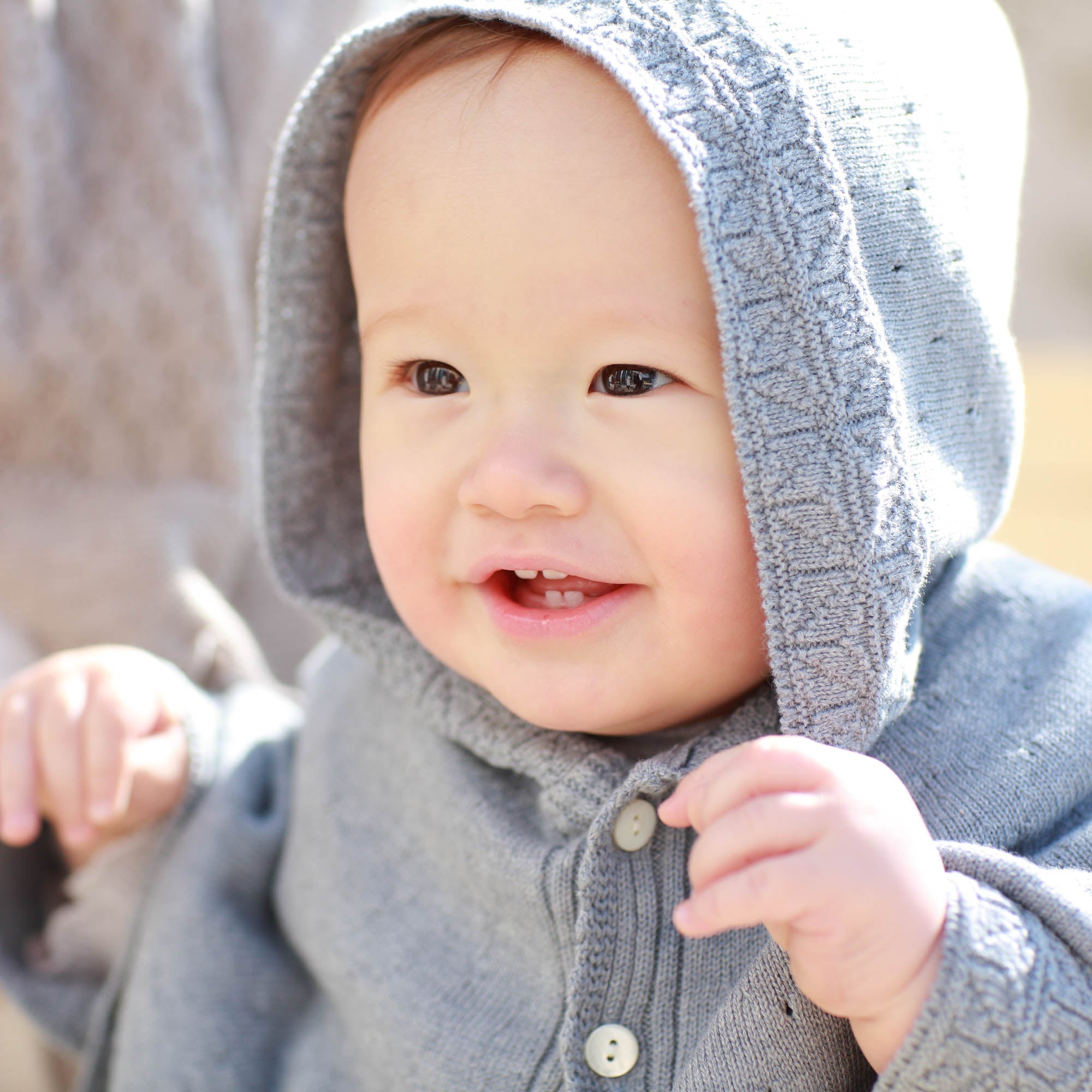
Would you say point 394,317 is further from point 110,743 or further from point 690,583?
point 110,743

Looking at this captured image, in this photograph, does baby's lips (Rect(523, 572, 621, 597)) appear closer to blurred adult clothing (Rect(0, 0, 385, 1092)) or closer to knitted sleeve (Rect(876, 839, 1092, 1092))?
knitted sleeve (Rect(876, 839, 1092, 1092))

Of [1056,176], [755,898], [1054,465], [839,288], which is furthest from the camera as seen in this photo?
[1056,176]

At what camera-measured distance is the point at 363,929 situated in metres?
1.06

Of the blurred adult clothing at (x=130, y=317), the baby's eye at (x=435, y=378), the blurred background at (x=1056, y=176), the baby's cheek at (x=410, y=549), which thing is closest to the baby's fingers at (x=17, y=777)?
the blurred adult clothing at (x=130, y=317)

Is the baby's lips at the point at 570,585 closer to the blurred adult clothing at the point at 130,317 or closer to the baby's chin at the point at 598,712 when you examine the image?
the baby's chin at the point at 598,712

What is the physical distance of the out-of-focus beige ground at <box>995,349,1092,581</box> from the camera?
196cm

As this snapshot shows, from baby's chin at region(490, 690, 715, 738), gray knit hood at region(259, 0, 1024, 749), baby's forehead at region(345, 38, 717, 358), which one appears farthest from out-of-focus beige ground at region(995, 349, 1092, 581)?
baby's forehead at region(345, 38, 717, 358)

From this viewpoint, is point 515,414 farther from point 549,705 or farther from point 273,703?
point 273,703

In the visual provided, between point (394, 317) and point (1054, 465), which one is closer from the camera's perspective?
point (394, 317)

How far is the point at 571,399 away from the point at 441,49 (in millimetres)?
311

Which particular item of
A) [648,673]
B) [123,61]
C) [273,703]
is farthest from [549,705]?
[123,61]

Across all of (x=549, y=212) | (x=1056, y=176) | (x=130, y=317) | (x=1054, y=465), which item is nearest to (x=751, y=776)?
(x=549, y=212)

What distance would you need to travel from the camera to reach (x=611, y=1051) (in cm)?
84

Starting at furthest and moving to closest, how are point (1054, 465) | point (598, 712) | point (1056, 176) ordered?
1. point (1056, 176)
2. point (1054, 465)
3. point (598, 712)
